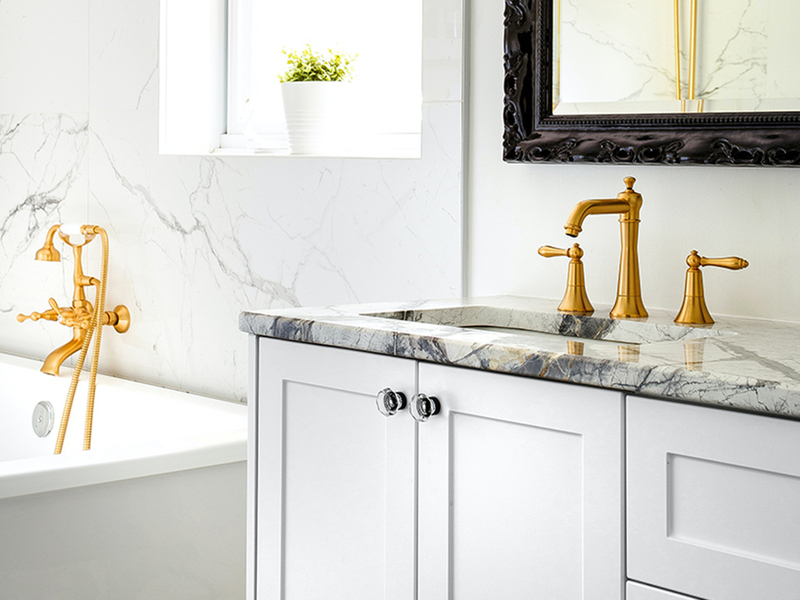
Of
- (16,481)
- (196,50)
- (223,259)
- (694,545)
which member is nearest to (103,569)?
(16,481)

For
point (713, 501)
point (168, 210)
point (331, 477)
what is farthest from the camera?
point (168, 210)

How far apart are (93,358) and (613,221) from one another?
4.74 ft

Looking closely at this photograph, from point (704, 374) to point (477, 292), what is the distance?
0.86 metres

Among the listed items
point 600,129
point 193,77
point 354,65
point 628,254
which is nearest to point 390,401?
point 628,254

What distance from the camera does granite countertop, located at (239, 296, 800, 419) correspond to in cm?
97

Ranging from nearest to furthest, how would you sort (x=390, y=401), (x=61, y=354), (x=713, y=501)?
(x=713, y=501), (x=390, y=401), (x=61, y=354)

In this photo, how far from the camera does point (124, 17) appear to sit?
250cm

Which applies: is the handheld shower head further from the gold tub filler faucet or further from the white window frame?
the white window frame

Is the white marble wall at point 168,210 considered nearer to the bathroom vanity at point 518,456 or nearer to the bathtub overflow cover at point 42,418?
the bathtub overflow cover at point 42,418

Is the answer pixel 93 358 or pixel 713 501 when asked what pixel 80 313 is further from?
pixel 713 501

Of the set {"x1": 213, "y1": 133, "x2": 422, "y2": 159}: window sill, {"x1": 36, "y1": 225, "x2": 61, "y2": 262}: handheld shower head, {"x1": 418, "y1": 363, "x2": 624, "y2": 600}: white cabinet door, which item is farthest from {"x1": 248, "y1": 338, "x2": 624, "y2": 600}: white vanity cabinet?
{"x1": 36, "y1": 225, "x2": 61, "y2": 262}: handheld shower head

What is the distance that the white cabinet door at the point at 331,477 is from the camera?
1275 millimetres

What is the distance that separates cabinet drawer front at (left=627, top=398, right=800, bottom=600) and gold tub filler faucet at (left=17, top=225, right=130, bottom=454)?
1.75 meters

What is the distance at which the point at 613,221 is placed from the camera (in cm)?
159
